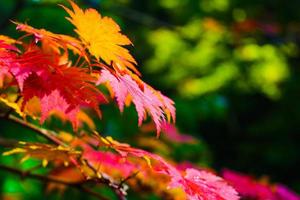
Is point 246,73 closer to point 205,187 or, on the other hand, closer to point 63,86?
point 205,187

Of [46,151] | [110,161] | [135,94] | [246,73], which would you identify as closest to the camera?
[135,94]

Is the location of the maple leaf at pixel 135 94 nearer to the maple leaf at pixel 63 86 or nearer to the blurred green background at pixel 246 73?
the maple leaf at pixel 63 86

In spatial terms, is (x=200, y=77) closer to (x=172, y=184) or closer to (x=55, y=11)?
(x=55, y=11)

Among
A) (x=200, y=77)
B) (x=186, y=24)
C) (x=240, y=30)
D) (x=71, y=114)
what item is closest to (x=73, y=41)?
(x=71, y=114)

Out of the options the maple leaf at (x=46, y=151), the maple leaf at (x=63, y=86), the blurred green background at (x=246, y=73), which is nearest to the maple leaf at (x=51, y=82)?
the maple leaf at (x=63, y=86)

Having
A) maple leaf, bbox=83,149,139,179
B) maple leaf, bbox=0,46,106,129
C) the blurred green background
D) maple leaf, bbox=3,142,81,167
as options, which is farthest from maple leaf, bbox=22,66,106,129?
the blurred green background

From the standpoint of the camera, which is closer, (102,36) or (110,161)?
(102,36)

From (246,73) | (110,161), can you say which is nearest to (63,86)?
(110,161)

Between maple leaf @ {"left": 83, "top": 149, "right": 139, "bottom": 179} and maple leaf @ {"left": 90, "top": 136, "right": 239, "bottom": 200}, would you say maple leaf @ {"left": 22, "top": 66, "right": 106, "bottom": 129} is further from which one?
maple leaf @ {"left": 83, "top": 149, "right": 139, "bottom": 179}

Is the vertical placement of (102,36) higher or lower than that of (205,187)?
higher
